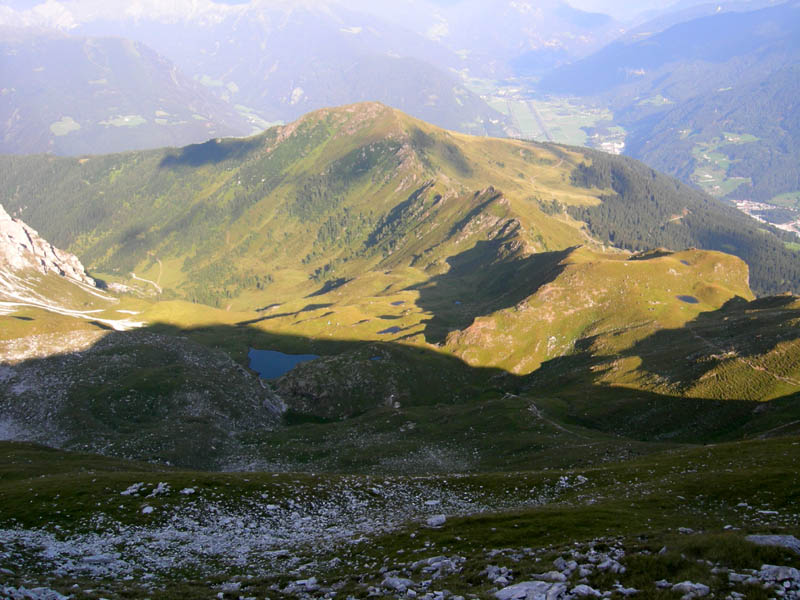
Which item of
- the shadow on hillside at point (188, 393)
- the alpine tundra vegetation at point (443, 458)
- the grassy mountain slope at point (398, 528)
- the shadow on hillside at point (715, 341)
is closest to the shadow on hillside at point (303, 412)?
the shadow on hillside at point (188, 393)

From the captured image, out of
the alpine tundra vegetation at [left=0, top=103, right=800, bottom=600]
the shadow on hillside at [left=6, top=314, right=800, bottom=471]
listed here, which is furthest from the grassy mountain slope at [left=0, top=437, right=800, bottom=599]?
the shadow on hillside at [left=6, top=314, right=800, bottom=471]

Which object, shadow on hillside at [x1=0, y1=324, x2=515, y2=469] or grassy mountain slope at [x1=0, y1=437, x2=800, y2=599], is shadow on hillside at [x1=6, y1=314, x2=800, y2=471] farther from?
→ grassy mountain slope at [x1=0, y1=437, x2=800, y2=599]

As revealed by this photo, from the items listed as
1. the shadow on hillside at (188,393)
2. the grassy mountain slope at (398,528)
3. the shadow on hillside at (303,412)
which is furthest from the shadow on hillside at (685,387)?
the grassy mountain slope at (398,528)

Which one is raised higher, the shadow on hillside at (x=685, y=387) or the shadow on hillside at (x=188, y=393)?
the shadow on hillside at (x=685, y=387)

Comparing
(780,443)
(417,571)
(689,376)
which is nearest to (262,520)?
(417,571)

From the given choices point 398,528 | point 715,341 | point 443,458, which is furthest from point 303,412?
point 715,341

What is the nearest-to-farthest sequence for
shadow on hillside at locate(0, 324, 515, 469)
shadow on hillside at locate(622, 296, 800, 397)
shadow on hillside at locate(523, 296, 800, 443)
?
shadow on hillside at locate(523, 296, 800, 443), shadow on hillside at locate(0, 324, 515, 469), shadow on hillside at locate(622, 296, 800, 397)

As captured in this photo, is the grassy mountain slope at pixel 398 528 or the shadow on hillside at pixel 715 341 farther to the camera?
the shadow on hillside at pixel 715 341

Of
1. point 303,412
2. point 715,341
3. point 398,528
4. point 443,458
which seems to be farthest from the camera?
point 303,412

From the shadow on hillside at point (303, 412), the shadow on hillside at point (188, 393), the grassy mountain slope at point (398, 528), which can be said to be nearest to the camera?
the grassy mountain slope at point (398, 528)

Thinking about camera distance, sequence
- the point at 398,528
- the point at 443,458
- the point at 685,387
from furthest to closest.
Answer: the point at 685,387
the point at 443,458
the point at 398,528

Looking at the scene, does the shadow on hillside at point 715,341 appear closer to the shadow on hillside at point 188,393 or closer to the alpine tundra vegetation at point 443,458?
the alpine tundra vegetation at point 443,458

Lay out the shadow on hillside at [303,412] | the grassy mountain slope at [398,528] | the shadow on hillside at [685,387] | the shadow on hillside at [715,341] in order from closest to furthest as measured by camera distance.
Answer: the grassy mountain slope at [398,528] → the shadow on hillside at [685,387] → the shadow on hillside at [303,412] → the shadow on hillside at [715,341]

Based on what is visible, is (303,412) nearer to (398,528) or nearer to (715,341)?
(398,528)
